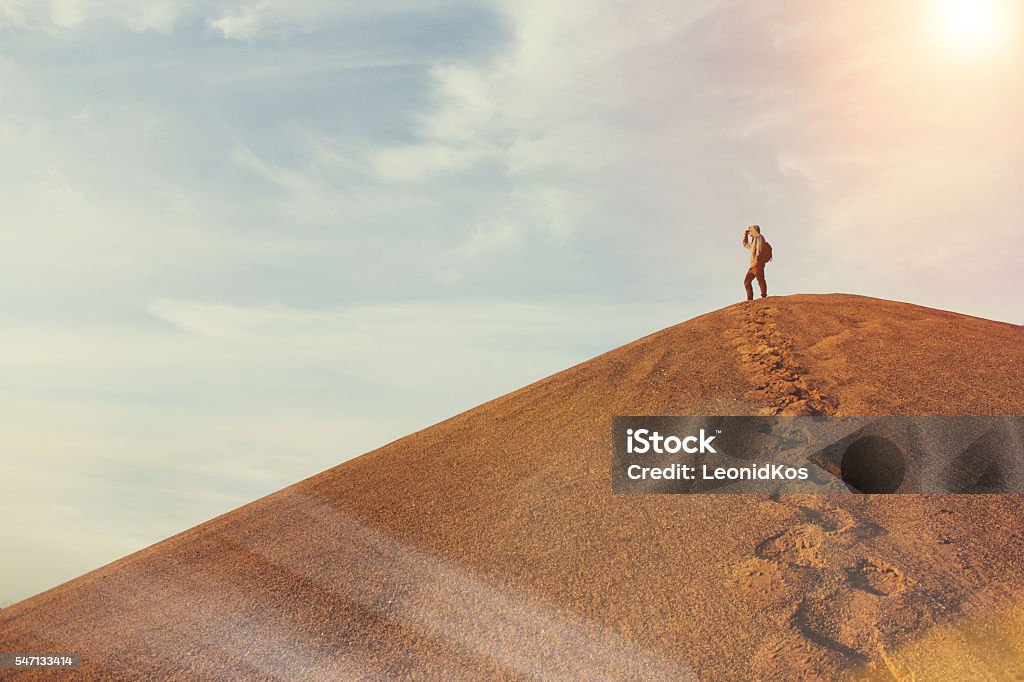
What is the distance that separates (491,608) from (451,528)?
7.13ft

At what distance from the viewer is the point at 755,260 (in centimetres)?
2119

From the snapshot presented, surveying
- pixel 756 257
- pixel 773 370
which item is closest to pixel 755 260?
pixel 756 257

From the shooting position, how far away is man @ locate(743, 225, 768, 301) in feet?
68.9

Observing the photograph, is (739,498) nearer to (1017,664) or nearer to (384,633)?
(1017,664)

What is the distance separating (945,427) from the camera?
13727 millimetres

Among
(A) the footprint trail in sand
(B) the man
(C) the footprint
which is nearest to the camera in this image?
(C) the footprint

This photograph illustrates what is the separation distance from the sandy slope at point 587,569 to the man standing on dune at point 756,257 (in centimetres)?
492

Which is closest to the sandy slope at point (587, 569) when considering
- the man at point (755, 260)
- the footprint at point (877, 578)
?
the footprint at point (877, 578)

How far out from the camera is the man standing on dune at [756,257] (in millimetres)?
21000

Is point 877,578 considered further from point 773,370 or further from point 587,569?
point 773,370

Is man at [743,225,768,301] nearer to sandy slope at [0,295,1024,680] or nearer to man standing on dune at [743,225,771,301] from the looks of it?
man standing on dune at [743,225,771,301]

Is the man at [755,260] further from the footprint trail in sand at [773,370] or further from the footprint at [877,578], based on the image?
the footprint at [877,578]

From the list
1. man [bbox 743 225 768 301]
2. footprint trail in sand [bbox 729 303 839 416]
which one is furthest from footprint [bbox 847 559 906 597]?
man [bbox 743 225 768 301]

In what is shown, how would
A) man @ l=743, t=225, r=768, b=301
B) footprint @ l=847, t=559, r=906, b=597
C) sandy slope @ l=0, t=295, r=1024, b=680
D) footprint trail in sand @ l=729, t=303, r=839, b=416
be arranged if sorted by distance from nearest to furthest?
sandy slope @ l=0, t=295, r=1024, b=680 → footprint @ l=847, t=559, r=906, b=597 → footprint trail in sand @ l=729, t=303, r=839, b=416 → man @ l=743, t=225, r=768, b=301
